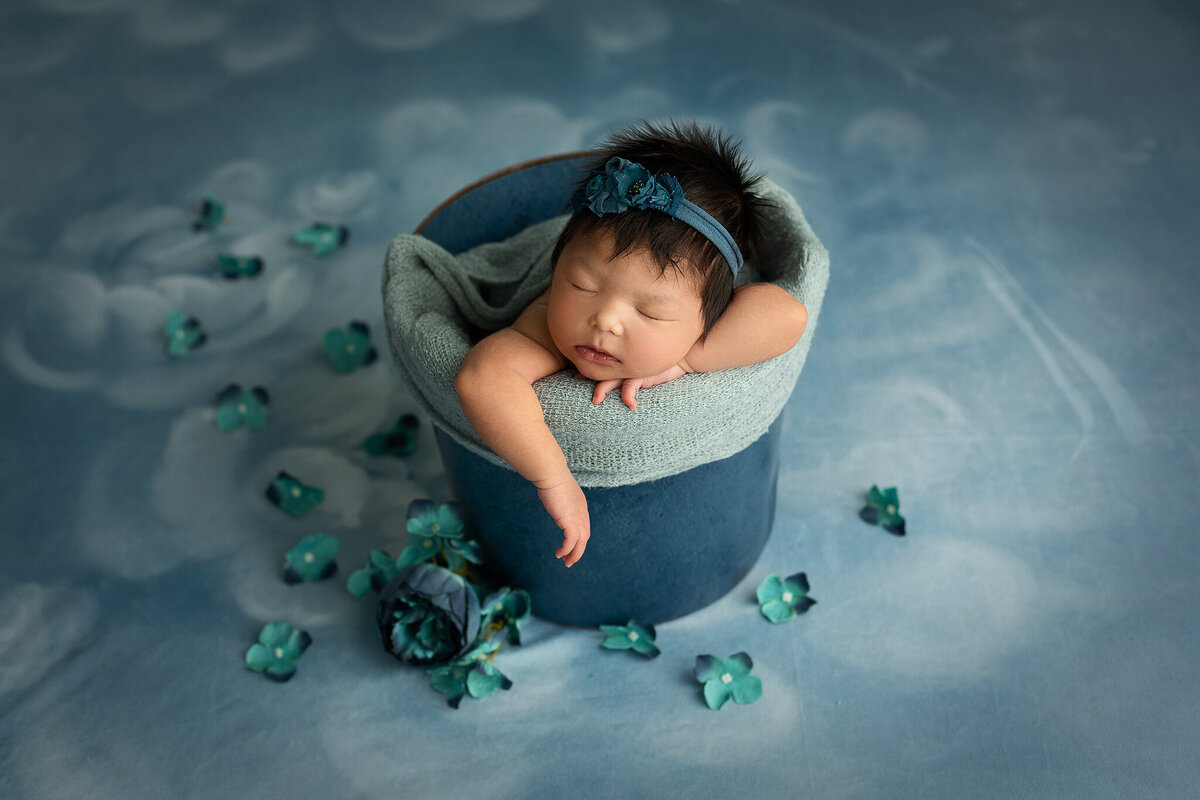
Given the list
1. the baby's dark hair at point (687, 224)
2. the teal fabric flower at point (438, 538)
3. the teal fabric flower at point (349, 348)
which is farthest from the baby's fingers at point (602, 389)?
the teal fabric flower at point (349, 348)

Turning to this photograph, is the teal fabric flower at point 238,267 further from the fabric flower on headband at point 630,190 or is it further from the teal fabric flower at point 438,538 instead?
the fabric flower on headband at point 630,190

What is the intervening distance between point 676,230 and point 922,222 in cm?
109

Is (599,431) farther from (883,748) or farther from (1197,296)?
(1197,296)

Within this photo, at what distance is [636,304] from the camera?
989 millimetres

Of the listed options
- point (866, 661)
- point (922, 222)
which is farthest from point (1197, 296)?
point (866, 661)

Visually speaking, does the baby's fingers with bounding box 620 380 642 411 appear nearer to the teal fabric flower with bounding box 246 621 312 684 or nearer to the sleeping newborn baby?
the sleeping newborn baby

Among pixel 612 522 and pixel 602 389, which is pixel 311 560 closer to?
pixel 612 522

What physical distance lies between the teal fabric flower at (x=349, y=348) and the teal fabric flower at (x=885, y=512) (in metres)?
0.83

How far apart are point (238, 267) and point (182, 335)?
189 millimetres

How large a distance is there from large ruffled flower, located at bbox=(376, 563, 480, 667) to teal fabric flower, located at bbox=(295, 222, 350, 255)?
0.85 m

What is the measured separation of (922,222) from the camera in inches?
75.2

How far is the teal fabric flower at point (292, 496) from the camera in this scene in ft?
4.85

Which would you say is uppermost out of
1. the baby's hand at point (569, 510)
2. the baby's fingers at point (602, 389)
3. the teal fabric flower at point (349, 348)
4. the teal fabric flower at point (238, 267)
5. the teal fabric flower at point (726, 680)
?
the baby's fingers at point (602, 389)

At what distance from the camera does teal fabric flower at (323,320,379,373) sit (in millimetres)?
1674
